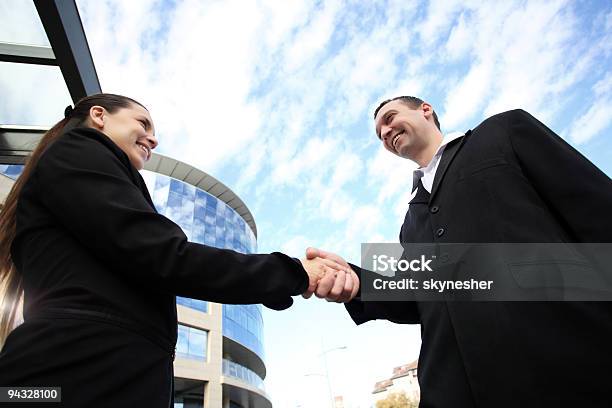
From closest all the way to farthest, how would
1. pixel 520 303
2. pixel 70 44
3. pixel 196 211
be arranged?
1. pixel 520 303
2. pixel 70 44
3. pixel 196 211

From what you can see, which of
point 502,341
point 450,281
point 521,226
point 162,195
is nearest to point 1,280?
point 450,281

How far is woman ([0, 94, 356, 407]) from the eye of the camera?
1.15 metres

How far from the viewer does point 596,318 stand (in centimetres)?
137

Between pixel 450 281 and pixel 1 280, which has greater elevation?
pixel 1 280

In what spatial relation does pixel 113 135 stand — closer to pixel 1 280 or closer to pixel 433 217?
pixel 1 280

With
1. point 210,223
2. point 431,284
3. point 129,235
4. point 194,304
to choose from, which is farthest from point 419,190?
point 210,223

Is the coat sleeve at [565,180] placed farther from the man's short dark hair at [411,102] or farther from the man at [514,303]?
the man's short dark hair at [411,102]

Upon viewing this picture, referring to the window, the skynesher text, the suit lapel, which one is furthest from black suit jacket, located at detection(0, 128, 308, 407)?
the window

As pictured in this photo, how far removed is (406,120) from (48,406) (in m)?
2.47

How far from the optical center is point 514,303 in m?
1.53

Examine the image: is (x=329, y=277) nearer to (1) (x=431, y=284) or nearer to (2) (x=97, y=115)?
(1) (x=431, y=284)

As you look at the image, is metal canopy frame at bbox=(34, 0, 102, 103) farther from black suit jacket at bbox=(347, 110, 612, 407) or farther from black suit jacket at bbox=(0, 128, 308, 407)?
black suit jacket at bbox=(347, 110, 612, 407)

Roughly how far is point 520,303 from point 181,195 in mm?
35762

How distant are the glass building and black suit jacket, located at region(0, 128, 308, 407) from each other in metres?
2.86
